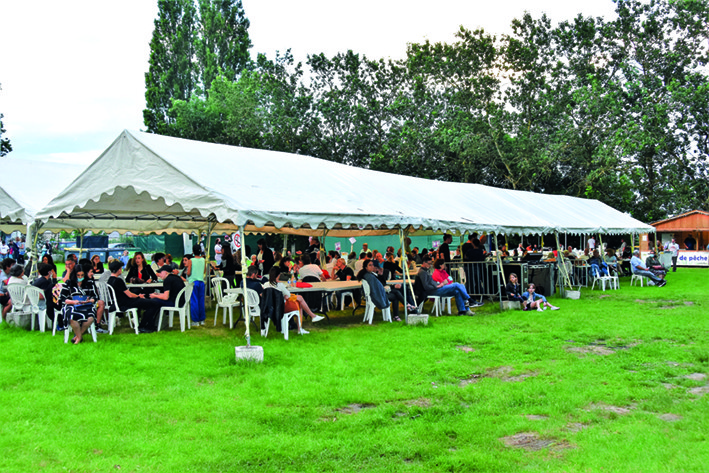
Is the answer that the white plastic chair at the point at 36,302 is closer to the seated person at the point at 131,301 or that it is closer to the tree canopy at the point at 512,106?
the seated person at the point at 131,301

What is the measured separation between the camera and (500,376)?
666 centimetres

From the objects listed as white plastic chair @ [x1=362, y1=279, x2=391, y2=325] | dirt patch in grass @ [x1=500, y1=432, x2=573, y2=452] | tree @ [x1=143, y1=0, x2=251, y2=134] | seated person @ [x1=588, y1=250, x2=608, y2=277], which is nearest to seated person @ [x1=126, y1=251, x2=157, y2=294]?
white plastic chair @ [x1=362, y1=279, x2=391, y2=325]

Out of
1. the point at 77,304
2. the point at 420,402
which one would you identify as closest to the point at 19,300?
the point at 77,304

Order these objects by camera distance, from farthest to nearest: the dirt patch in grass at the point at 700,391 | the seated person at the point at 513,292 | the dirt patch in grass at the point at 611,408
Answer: the seated person at the point at 513,292
the dirt patch in grass at the point at 700,391
the dirt patch in grass at the point at 611,408

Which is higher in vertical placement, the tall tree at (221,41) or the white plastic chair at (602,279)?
the tall tree at (221,41)

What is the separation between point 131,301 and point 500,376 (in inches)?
236

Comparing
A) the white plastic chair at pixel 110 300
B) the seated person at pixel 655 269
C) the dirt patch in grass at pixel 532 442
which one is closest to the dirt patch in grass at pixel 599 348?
the dirt patch in grass at pixel 532 442

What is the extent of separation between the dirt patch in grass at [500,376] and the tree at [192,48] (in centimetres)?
3708

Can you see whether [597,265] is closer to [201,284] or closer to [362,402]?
[201,284]

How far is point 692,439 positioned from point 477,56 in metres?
28.7

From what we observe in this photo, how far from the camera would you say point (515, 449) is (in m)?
4.27

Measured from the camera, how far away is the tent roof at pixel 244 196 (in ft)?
28.2

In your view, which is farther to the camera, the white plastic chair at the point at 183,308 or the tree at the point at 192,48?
the tree at the point at 192,48

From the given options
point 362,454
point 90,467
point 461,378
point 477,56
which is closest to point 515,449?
point 362,454
